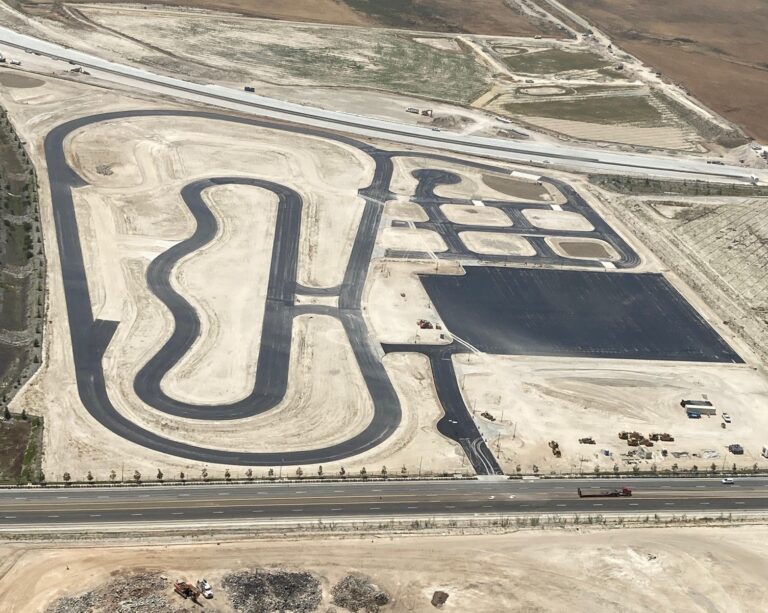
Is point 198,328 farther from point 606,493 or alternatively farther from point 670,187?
point 670,187

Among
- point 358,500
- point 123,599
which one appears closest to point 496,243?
point 358,500

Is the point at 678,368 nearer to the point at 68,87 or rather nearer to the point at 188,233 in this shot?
the point at 188,233

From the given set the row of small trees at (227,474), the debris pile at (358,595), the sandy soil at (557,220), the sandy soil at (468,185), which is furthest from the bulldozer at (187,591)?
the sandy soil at (468,185)

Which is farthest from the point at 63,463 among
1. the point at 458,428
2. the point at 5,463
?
the point at 458,428

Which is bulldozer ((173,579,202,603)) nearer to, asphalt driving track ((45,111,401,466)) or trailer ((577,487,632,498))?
asphalt driving track ((45,111,401,466))

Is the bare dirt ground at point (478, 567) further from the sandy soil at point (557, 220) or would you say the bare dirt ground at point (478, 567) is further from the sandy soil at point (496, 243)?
the sandy soil at point (557, 220)
